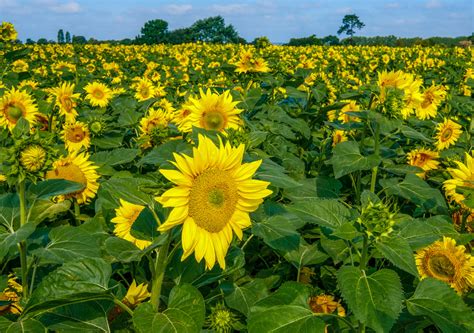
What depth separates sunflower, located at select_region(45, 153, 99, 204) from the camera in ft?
9.16

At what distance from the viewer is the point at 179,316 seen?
153 cm

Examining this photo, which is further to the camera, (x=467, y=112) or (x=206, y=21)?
(x=206, y=21)

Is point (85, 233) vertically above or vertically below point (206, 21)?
below

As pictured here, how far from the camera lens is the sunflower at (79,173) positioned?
2793 millimetres

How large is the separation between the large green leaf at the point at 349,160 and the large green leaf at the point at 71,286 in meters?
1.54

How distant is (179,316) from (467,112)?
438cm

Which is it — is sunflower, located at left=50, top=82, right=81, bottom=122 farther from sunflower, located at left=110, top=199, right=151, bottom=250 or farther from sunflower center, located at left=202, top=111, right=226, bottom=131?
sunflower, located at left=110, top=199, right=151, bottom=250

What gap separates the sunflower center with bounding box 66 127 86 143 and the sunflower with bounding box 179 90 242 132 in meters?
1.23

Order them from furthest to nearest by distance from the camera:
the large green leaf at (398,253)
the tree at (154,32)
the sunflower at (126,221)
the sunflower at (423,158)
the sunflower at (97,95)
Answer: the tree at (154,32) → the sunflower at (97,95) → the sunflower at (423,158) → the sunflower at (126,221) → the large green leaf at (398,253)

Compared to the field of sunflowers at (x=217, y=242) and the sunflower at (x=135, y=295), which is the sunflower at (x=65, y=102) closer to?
the field of sunflowers at (x=217, y=242)

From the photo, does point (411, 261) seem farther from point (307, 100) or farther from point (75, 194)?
point (307, 100)

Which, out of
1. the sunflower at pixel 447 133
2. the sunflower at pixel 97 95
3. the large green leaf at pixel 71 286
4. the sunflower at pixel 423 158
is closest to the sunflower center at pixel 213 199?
the large green leaf at pixel 71 286

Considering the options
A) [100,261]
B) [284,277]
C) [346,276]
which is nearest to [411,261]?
[346,276]

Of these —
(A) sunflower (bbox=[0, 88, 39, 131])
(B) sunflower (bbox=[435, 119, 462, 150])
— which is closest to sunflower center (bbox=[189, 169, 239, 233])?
(A) sunflower (bbox=[0, 88, 39, 131])
